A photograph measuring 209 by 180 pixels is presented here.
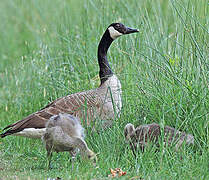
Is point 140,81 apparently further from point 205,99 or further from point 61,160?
point 61,160

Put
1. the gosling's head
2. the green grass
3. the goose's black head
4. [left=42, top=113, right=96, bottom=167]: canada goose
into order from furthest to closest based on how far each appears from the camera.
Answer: the goose's black head → the gosling's head → [left=42, top=113, right=96, bottom=167]: canada goose → the green grass

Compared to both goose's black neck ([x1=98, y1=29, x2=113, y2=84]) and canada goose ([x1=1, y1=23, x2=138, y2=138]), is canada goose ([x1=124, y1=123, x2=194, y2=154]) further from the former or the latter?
goose's black neck ([x1=98, y1=29, x2=113, y2=84])

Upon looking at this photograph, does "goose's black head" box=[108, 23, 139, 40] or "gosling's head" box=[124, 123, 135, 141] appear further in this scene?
"goose's black head" box=[108, 23, 139, 40]

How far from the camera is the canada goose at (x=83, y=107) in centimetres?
705

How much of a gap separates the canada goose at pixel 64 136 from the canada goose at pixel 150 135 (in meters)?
0.66

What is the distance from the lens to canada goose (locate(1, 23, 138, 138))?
7.05 m

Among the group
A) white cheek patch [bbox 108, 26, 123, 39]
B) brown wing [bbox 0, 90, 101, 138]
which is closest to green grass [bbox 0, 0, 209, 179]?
white cheek patch [bbox 108, 26, 123, 39]

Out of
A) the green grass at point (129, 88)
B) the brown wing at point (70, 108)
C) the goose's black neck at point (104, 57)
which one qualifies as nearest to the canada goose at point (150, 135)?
the green grass at point (129, 88)

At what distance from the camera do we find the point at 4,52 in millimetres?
14102

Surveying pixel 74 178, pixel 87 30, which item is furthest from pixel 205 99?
pixel 87 30

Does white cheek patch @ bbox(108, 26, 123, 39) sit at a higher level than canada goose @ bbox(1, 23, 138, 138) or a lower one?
higher

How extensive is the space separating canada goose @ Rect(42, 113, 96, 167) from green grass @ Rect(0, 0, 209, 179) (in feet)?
0.75

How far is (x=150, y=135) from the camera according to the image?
6.14 m

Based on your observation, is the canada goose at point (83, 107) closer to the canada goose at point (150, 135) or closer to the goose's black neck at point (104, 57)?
the goose's black neck at point (104, 57)
